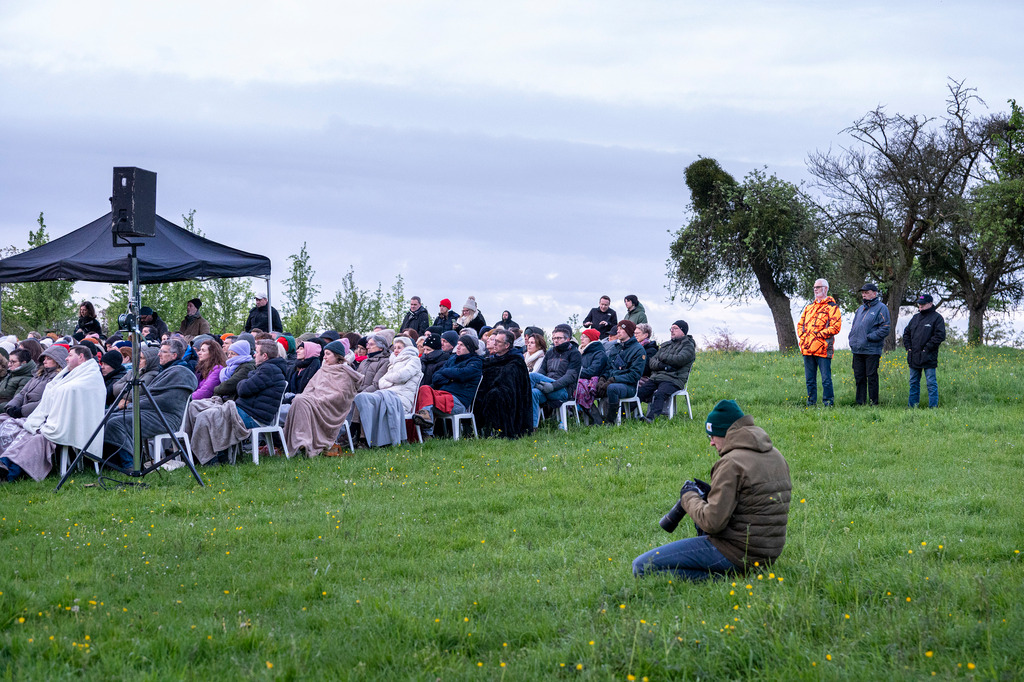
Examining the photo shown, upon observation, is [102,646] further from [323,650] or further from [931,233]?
[931,233]

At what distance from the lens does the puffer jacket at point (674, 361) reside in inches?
533

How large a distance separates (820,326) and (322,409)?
797 centimetres

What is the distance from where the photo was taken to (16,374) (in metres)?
11.4

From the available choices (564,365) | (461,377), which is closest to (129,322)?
(461,377)

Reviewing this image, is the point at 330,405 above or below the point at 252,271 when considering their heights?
below

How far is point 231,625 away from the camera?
5.11 m

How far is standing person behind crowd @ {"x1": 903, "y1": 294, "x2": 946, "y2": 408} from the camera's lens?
552 inches

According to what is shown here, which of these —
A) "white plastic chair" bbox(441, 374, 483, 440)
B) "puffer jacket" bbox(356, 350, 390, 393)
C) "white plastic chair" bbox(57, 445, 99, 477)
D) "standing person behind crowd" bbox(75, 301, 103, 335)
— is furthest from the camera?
"standing person behind crowd" bbox(75, 301, 103, 335)

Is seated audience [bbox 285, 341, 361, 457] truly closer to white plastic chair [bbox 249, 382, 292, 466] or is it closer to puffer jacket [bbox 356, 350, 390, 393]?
white plastic chair [bbox 249, 382, 292, 466]

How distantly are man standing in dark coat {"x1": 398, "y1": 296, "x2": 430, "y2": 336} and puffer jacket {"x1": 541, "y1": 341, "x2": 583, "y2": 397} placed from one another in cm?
435

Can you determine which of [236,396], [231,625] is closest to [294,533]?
[231,625]

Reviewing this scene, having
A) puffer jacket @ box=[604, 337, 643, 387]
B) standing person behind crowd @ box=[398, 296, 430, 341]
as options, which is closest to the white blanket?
puffer jacket @ box=[604, 337, 643, 387]

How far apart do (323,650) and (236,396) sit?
24.3ft

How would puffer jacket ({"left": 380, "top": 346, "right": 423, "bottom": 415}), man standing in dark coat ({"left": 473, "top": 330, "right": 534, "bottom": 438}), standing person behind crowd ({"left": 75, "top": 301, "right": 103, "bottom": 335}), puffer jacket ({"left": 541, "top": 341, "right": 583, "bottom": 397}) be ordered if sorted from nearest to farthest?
1. puffer jacket ({"left": 380, "top": 346, "right": 423, "bottom": 415})
2. man standing in dark coat ({"left": 473, "top": 330, "right": 534, "bottom": 438})
3. puffer jacket ({"left": 541, "top": 341, "right": 583, "bottom": 397})
4. standing person behind crowd ({"left": 75, "top": 301, "right": 103, "bottom": 335})
